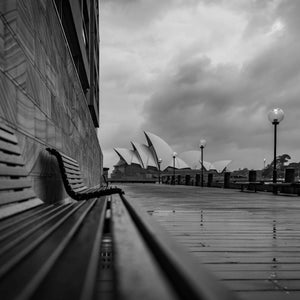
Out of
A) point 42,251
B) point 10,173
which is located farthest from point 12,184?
point 42,251

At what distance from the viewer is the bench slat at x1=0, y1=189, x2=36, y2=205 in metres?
2.28

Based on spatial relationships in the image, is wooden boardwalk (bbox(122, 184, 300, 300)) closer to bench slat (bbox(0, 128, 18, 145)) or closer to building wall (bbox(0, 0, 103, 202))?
bench slat (bbox(0, 128, 18, 145))

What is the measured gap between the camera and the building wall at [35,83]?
3234mm

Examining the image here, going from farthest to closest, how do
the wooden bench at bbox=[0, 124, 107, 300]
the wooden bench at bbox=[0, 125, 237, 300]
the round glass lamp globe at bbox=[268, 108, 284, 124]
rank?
the round glass lamp globe at bbox=[268, 108, 284, 124]
the wooden bench at bbox=[0, 124, 107, 300]
the wooden bench at bbox=[0, 125, 237, 300]

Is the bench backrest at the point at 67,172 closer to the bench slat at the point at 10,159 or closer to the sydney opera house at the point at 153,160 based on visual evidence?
the bench slat at the point at 10,159

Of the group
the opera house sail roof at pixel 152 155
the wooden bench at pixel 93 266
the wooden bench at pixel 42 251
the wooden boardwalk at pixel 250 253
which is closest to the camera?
the wooden bench at pixel 93 266

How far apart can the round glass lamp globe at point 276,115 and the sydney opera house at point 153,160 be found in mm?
46784

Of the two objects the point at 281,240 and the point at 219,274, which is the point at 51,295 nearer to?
the point at 219,274

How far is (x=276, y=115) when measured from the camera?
15227 mm

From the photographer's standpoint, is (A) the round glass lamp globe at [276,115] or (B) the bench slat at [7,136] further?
(A) the round glass lamp globe at [276,115]

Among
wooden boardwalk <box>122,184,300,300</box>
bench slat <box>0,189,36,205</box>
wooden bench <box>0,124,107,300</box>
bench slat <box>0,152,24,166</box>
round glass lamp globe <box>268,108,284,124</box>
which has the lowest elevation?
wooden boardwalk <box>122,184,300,300</box>

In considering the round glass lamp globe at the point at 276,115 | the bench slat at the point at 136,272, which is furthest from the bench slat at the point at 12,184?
the round glass lamp globe at the point at 276,115

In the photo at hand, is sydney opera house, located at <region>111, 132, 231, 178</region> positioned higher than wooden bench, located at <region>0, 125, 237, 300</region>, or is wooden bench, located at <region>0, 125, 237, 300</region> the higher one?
sydney opera house, located at <region>111, 132, 231, 178</region>

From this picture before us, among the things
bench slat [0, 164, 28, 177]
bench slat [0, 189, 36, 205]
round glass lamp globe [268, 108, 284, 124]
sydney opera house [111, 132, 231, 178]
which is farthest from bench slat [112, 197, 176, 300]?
sydney opera house [111, 132, 231, 178]
